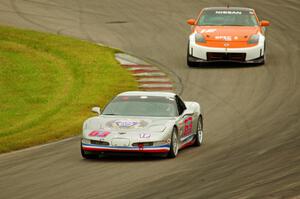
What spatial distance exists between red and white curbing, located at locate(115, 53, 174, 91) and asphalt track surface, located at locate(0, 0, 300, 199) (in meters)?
0.42

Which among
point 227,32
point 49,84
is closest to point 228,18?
point 227,32

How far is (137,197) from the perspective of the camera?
14.4 metres

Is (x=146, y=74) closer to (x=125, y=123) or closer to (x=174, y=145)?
(x=174, y=145)

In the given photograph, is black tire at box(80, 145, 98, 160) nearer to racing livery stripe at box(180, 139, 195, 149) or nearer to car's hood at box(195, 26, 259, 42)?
racing livery stripe at box(180, 139, 195, 149)

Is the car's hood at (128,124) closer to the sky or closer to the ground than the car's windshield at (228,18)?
closer to the sky

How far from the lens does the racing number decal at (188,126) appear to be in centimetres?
1925

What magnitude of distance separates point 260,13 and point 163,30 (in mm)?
4715

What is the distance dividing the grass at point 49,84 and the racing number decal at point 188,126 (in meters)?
2.92

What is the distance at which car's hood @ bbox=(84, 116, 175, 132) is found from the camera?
59.3 feet

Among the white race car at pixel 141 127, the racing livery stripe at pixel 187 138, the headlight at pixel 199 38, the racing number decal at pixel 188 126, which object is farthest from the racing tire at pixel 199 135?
the headlight at pixel 199 38

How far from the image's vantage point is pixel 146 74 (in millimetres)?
28688

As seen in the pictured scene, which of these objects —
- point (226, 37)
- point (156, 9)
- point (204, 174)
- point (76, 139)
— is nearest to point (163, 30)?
point (156, 9)

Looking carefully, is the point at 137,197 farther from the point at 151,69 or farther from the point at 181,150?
the point at 151,69

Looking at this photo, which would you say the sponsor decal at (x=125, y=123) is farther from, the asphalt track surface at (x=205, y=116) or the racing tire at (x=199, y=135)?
the racing tire at (x=199, y=135)
